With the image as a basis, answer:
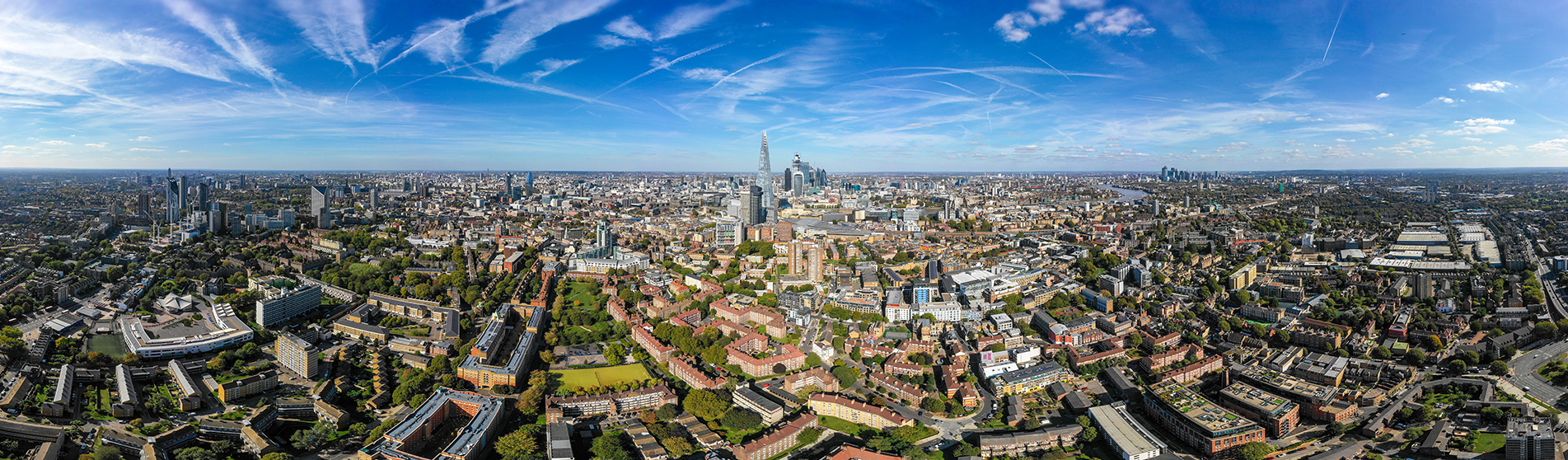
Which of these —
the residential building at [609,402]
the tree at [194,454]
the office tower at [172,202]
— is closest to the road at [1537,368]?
the residential building at [609,402]

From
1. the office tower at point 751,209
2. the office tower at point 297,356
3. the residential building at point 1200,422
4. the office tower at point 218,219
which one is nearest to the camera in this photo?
the residential building at point 1200,422

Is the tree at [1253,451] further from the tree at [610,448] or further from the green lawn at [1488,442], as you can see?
the tree at [610,448]

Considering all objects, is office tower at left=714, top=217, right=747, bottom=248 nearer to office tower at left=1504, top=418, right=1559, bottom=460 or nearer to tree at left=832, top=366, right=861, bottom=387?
tree at left=832, top=366, right=861, bottom=387

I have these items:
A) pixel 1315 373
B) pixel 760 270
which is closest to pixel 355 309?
pixel 760 270

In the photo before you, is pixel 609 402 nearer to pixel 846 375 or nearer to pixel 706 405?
pixel 706 405

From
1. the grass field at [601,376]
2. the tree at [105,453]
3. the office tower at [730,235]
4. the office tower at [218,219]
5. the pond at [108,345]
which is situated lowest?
the grass field at [601,376]

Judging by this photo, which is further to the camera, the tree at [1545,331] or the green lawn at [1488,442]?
the tree at [1545,331]

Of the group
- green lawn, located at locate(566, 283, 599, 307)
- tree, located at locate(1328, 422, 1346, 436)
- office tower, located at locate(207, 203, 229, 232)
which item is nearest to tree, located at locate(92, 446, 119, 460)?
green lawn, located at locate(566, 283, 599, 307)

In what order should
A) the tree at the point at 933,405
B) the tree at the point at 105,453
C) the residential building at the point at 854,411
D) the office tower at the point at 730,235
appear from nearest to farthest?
the tree at the point at 105,453
the residential building at the point at 854,411
the tree at the point at 933,405
the office tower at the point at 730,235
